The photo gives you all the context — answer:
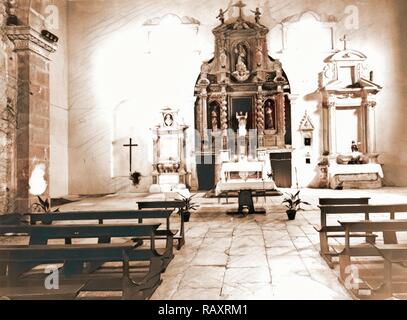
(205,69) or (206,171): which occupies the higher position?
(205,69)

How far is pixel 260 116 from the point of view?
12.4 metres

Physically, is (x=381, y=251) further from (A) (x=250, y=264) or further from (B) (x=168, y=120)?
(B) (x=168, y=120)

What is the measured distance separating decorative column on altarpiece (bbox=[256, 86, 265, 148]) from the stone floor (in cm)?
586

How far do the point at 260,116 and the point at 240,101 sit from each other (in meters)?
0.85

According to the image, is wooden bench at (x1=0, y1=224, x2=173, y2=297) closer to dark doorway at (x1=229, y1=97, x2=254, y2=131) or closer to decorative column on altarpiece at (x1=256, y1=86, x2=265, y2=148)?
decorative column on altarpiece at (x1=256, y1=86, x2=265, y2=148)

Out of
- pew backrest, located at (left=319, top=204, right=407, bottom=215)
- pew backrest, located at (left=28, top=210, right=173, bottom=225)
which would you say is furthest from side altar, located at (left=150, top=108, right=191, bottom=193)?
pew backrest, located at (left=319, top=204, right=407, bottom=215)

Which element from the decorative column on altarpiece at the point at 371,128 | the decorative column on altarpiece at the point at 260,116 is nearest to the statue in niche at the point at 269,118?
the decorative column on altarpiece at the point at 260,116

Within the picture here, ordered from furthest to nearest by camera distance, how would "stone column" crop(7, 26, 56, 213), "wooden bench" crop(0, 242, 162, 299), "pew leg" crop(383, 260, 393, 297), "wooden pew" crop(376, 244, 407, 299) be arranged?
1. "stone column" crop(7, 26, 56, 213)
2. "pew leg" crop(383, 260, 393, 297)
3. "wooden pew" crop(376, 244, 407, 299)
4. "wooden bench" crop(0, 242, 162, 299)

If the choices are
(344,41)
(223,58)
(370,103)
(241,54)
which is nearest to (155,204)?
(223,58)

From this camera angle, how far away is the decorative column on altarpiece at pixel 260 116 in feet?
40.6

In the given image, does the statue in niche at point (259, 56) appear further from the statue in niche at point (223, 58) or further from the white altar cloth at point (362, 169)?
the white altar cloth at point (362, 169)

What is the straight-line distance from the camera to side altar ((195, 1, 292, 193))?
12.4 meters
